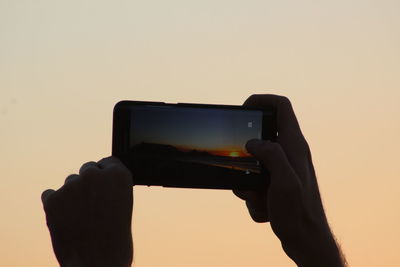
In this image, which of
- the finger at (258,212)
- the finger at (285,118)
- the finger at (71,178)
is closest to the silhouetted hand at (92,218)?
the finger at (71,178)

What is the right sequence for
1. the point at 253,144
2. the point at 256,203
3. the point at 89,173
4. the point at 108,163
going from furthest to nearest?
1. the point at 256,203
2. the point at 253,144
3. the point at 108,163
4. the point at 89,173

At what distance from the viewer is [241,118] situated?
5.11 m

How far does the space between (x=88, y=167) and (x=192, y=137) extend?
1.56 meters

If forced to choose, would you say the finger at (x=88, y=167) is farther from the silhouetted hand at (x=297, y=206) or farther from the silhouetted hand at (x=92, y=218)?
the silhouetted hand at (x=297, y=206)

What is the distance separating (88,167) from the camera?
3682 mm

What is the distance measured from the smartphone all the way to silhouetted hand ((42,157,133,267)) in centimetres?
127

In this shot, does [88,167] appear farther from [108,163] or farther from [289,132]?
[289,132]

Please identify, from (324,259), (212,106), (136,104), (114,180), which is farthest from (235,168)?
(114,180)

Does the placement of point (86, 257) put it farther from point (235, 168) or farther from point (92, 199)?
point (235, 168)

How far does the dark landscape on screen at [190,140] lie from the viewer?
4.96 metres

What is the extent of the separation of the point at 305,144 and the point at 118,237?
171cm

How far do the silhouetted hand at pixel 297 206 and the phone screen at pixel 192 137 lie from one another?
0.54 metres

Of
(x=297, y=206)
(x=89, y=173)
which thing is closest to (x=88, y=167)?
(x=89, y=173)

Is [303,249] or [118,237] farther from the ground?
[118,237]
